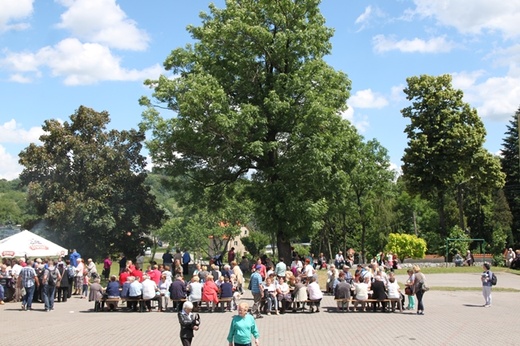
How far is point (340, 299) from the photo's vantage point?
19641 millimetres

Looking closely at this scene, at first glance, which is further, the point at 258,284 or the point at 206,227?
the point at 206,227

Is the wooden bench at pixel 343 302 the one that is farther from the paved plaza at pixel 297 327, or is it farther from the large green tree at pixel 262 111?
the large green tree at pixel 262 111

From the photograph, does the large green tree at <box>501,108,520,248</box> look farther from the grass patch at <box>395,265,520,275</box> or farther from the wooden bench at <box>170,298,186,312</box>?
the wooden bench at <box>170,298,186,312</box>

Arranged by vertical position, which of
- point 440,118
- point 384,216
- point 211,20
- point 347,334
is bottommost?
point 347,334

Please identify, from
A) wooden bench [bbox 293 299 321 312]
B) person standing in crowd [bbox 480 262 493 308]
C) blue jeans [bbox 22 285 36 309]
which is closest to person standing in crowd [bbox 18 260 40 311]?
blue jeans [bbox 22 285 36 309]

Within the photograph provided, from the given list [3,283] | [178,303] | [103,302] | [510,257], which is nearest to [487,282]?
[178,303]

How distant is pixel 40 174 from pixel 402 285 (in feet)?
77.5

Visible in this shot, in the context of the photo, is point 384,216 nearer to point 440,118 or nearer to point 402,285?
point 440,118

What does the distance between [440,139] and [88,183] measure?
26.4 meters

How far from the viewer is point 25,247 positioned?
26.4 meters

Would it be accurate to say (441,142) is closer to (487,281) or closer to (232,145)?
(232,145)

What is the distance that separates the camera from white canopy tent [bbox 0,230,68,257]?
26.1 metres

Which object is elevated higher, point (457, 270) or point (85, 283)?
point (85, 283)

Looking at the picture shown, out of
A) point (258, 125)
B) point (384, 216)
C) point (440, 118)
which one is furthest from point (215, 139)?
point (384, 216)
